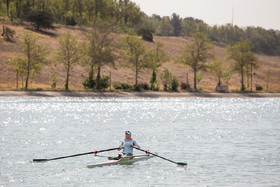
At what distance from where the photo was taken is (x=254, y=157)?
107 feet

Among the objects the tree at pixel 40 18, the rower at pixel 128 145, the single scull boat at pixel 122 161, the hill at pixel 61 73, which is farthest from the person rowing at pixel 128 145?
the tree at pixel 40 18

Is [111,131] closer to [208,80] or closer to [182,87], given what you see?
[182,87]

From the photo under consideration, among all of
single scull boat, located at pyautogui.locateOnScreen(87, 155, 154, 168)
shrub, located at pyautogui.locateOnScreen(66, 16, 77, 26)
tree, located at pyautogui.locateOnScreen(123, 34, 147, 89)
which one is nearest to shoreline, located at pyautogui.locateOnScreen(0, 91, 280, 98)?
tree, located at pyautogui.locateOnScreen(123, 34, 147, 89)

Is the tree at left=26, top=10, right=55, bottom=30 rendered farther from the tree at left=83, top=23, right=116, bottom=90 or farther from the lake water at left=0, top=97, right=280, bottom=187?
the lake water at left=0, top=97, right=280, bottom=187

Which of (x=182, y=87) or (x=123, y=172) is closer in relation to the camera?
(x=123, y=172)

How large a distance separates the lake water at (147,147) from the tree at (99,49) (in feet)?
114

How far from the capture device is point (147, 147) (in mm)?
38000

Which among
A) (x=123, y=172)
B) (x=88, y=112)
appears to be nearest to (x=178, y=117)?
(x=88, y=112)

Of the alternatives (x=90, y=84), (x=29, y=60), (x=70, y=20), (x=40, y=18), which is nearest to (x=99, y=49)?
(x=90, y=84)

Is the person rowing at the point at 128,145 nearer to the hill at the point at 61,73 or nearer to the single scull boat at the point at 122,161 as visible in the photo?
the single scull boat at the point at 122,161

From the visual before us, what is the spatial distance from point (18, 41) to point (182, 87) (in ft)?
174

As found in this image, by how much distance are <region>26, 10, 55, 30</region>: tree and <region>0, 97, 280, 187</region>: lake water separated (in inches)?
3675

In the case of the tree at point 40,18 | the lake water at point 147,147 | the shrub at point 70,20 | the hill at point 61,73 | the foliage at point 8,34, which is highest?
the shrub at point 70,20

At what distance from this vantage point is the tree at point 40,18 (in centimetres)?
15662
